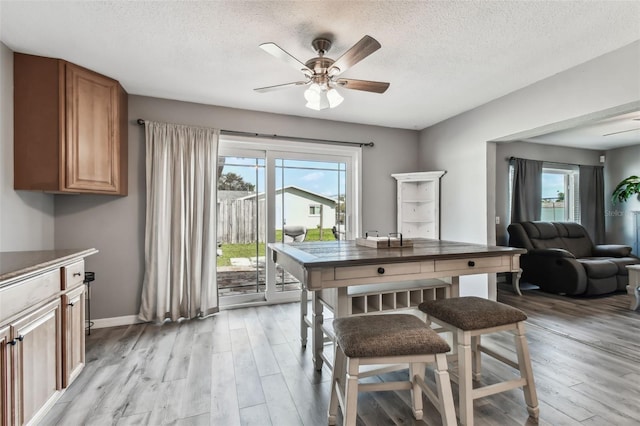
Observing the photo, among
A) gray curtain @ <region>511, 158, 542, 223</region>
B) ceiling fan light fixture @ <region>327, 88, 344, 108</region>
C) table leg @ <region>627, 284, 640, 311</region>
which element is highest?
ceiling fan light fixture @ <region>327, 88, 344, 108</region>

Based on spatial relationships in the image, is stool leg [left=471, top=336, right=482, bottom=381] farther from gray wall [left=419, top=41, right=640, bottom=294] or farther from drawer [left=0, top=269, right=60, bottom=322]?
drawer [left=0, top=269, right=60, bottom=322]

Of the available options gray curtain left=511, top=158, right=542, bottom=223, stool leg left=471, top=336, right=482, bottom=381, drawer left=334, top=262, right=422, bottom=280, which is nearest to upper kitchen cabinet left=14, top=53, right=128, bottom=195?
drawer left=334, top=262, right=422, bottom=280

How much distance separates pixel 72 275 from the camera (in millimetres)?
1981

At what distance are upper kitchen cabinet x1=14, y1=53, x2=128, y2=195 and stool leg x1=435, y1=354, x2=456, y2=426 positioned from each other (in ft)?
9.95

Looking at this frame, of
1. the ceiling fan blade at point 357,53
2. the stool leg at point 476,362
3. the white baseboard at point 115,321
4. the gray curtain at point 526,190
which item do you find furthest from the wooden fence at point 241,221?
the gray curtain at point 526,190

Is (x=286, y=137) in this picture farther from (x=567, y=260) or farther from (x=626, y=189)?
(x=626, y=189)

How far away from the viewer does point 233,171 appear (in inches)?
148

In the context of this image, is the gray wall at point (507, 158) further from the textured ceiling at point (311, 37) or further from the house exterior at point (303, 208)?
the house exterior at point (303, 208)

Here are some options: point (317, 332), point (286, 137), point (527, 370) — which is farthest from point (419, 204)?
point (527, 370)

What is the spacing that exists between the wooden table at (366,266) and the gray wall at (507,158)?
3198 mm

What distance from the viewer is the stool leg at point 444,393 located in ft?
4.57

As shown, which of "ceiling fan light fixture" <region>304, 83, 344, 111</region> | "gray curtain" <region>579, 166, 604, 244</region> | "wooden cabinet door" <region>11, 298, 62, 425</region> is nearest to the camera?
"wooden cabinet door" <region>11, 298, 62, 425</region>

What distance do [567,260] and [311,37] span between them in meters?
4.34

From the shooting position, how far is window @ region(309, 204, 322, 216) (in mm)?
4098
